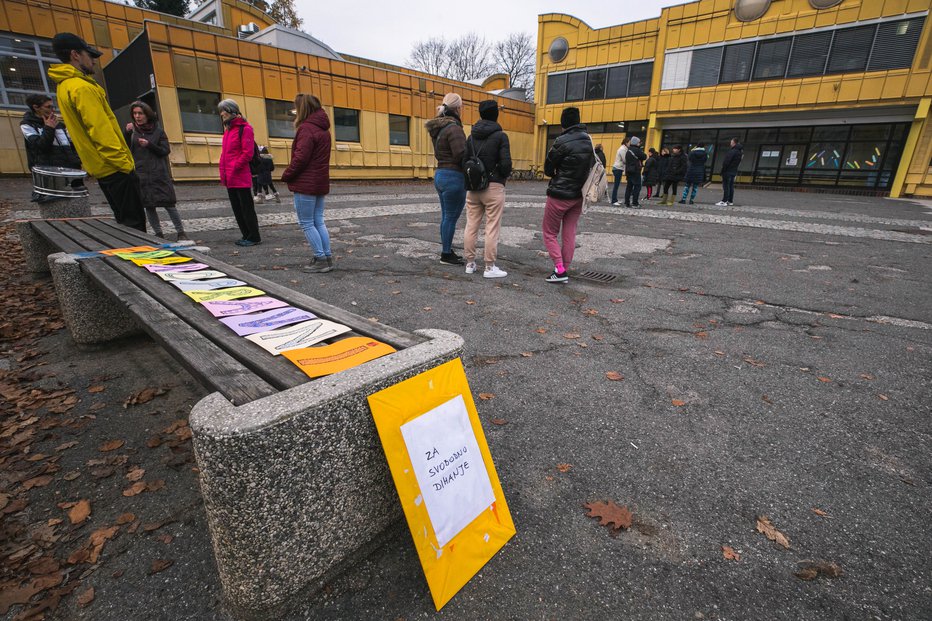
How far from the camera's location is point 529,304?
181 inches

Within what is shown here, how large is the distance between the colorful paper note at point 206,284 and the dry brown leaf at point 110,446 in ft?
2.90

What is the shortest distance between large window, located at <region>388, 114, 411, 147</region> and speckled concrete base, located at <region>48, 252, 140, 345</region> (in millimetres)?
20410

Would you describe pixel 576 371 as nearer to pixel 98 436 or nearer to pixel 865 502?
pixel 865 502

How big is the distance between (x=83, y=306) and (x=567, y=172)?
452cm

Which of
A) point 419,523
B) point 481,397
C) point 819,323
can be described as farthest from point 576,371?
point 819,323

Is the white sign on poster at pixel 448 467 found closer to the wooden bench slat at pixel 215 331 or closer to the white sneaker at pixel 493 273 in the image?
the wooden bench slat at pixel 215 331

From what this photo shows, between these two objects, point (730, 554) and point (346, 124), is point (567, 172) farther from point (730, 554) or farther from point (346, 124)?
point (346, 124)

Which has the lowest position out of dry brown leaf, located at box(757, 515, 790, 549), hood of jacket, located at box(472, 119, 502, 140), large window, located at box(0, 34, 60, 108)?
dry brown leaf, located at box(757, 515, 790, 549)

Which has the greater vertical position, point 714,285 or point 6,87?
point 6,87

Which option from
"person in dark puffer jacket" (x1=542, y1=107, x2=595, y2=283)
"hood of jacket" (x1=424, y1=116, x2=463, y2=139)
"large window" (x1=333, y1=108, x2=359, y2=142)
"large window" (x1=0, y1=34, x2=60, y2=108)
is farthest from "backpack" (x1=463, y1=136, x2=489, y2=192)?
"large window" (x1=0, y1=34, x2=60, y2=108)

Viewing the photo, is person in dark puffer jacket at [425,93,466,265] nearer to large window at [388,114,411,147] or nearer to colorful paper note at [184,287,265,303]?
colorful paper note at [184,287,265,303]

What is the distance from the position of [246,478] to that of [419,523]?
1.94 ft

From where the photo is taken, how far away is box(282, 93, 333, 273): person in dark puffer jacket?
5.03 m

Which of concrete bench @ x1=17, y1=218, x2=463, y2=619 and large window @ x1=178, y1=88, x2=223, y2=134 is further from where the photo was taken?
large window @ x1=178, y1=88, x2=223, y2=134
